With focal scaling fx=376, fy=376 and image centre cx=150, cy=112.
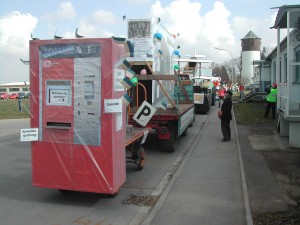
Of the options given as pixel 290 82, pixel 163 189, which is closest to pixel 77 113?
pixel 163 189

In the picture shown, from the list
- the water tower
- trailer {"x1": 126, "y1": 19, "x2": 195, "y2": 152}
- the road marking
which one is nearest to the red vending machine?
the road marking

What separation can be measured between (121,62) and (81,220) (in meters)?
2.51

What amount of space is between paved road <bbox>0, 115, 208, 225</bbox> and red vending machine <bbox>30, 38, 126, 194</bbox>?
37 centimetres

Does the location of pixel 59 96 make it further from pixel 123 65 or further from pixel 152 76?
pixel 152 76

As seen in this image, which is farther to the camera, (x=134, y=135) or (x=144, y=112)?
(x=144, y=112)

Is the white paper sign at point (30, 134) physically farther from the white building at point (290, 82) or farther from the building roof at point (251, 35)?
the building roof at point (251, 35)

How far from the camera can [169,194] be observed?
681 centimetres

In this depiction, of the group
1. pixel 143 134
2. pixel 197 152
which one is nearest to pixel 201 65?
pixel 197 152

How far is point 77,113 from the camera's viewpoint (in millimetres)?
5938

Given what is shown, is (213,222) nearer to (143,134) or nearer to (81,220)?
(81,220)

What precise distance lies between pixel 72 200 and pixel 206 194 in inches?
94.0

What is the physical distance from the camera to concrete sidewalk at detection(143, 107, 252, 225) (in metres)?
5.61

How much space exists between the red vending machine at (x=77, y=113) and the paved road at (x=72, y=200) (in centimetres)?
37

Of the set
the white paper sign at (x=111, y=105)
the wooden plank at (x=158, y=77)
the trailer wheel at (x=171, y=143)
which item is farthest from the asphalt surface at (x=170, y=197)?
the wooden plank at (x=158, y=77)
